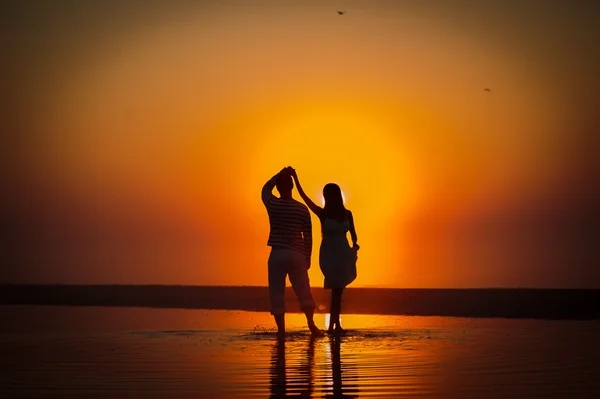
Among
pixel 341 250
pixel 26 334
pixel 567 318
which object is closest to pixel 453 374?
pixel 341 250

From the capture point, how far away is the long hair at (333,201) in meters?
15.8

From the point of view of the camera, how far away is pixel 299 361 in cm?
1119

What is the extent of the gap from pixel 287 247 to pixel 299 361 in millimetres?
3827

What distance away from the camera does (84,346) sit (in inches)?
525

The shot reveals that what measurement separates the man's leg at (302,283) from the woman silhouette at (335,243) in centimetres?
71

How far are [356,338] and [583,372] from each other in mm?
4774

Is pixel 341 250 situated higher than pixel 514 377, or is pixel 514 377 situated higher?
pixel 341 250

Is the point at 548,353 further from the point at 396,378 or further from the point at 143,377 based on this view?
the point at 143,377

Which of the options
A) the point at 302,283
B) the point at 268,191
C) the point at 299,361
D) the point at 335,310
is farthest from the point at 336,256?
the point at 299,361

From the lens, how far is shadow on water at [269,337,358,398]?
337 inches

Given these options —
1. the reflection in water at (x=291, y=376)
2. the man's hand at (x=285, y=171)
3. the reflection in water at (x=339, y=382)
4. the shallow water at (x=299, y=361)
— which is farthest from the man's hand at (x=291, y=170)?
the reflection in water at (x=339, y=382)

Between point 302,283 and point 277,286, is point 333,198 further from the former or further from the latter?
point 277,286

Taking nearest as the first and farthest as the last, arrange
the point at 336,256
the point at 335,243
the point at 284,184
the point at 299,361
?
1. the point at 299,361
2. the point at 284,184
3. the point at 336,256
4. the point at 335,243

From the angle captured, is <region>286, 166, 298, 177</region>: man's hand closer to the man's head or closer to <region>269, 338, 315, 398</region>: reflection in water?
the man's head
